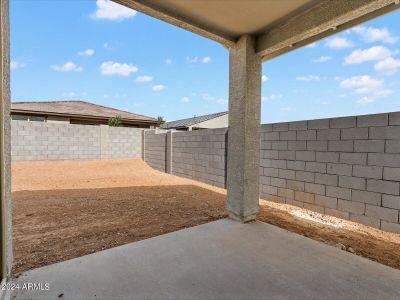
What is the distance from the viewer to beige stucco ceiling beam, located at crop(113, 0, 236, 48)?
2.21 meters

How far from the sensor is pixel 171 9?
237 cm

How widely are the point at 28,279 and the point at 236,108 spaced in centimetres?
302

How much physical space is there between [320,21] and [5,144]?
322cm

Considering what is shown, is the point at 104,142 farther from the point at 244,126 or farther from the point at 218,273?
the point at 218,273

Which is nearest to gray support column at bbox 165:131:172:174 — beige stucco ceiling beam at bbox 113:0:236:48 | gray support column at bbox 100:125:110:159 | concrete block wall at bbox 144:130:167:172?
concrete block wall at bbox 144:130:167:172

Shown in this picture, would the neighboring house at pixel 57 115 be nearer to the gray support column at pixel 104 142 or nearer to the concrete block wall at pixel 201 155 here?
the gray support column at pixel 104 142

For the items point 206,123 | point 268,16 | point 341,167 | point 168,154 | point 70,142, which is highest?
point 206,123

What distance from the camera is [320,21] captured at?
7.55 feet

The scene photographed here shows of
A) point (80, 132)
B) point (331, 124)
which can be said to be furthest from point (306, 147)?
point (80, 132)

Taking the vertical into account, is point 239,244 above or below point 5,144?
below

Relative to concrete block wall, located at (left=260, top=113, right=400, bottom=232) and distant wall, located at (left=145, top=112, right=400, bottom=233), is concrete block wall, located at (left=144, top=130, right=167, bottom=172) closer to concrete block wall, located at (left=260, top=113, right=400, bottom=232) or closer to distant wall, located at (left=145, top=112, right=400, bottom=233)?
distant wall, located at (left=145, top=112, right=400, bottom=233)

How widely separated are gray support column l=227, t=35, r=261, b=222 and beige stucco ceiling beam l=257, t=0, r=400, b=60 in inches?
10.4

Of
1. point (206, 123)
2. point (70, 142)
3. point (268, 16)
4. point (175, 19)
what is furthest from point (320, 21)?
point (206, 123)

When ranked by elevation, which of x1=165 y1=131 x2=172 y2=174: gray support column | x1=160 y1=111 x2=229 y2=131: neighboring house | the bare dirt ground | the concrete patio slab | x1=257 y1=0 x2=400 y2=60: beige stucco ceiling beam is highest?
x1=160 y1=111 x2=229 y2=131: neighboring house
